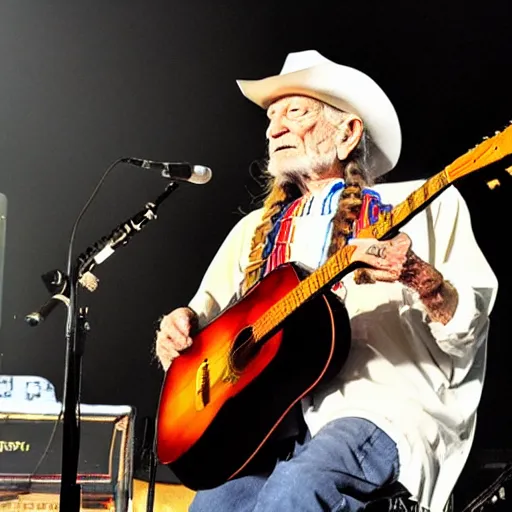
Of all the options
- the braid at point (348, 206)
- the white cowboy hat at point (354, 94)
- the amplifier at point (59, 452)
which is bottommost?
the amplifier at point (59, 452)

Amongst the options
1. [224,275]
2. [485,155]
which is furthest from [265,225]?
[485,155]

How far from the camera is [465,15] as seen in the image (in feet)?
6.66

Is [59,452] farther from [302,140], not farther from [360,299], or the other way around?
[302,140]

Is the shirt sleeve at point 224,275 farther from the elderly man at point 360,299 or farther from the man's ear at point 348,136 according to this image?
the man's ear at point 348,136

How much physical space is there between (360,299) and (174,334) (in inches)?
18.6

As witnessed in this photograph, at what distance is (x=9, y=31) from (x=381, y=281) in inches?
52.5

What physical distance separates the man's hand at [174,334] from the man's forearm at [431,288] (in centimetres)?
57

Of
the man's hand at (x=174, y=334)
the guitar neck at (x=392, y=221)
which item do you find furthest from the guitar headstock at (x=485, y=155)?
the man's hand at (x=174, y=334)

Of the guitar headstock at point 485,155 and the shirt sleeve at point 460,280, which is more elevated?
the guitar headstock at point 485,155

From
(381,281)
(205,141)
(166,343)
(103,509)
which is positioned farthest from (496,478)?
(205,141)

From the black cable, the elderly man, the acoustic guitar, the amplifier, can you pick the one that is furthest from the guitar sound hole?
the black cable

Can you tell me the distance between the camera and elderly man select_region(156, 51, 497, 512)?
1606mm

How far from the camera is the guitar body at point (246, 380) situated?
1.64 meters

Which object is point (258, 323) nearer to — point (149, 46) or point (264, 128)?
point (264, 128)
